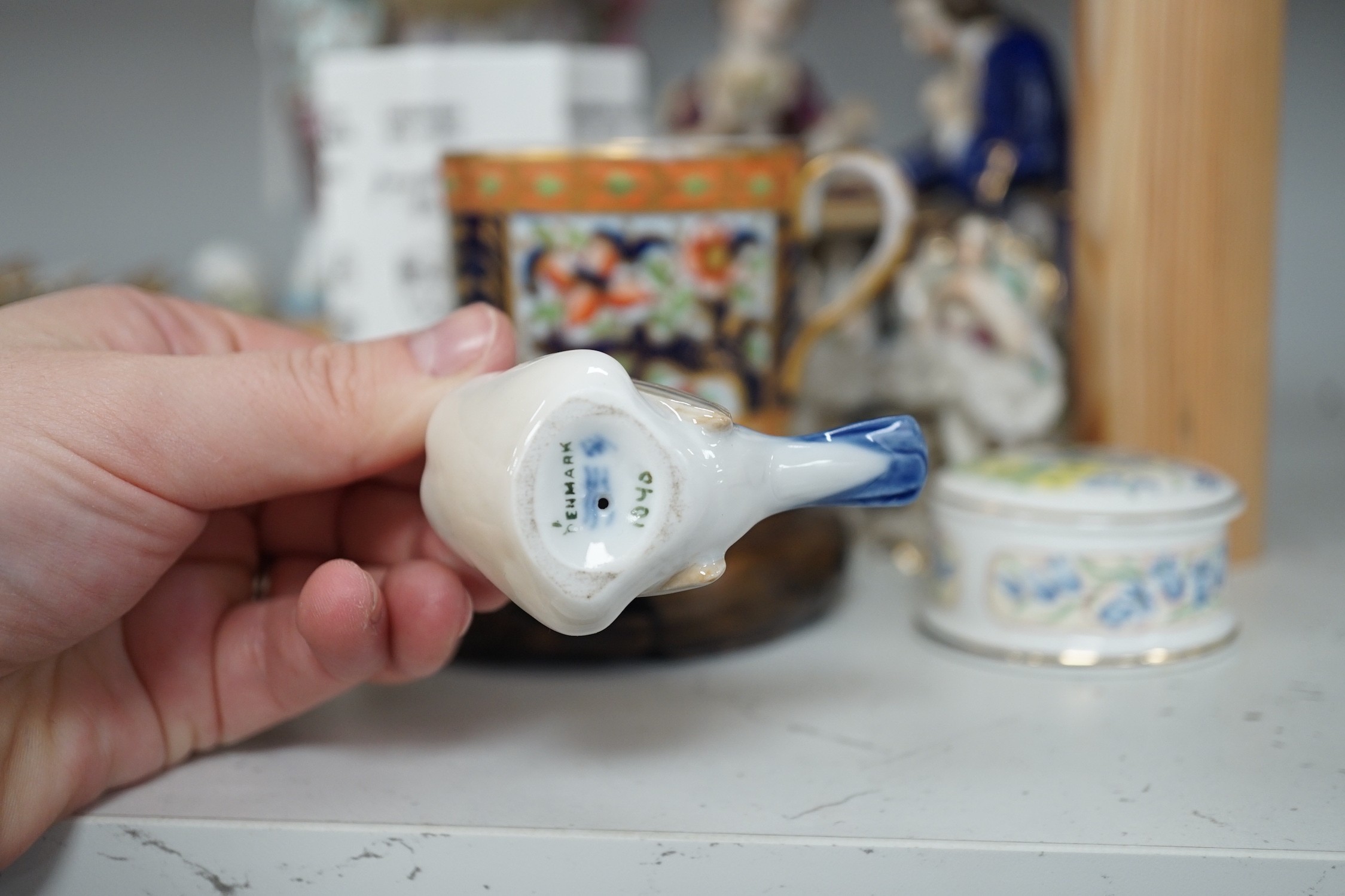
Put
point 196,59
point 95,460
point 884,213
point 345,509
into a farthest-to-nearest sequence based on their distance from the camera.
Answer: point 196,59 < point 884,213 < point 345,509 < point 95,460

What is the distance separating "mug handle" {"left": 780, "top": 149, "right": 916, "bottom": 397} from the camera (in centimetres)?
60

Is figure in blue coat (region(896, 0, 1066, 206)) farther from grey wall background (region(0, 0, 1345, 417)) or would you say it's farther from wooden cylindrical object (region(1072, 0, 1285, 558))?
grey wall background (region(0, 0, 1345, 417))

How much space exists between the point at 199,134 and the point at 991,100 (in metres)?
0.78

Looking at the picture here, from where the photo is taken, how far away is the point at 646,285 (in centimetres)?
56

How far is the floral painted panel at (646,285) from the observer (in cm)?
55

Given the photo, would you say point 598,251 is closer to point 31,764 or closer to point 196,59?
point 31,764

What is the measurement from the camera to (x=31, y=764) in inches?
15.8

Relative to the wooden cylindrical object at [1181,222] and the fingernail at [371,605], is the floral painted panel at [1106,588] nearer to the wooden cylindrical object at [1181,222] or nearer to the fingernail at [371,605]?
the wooden cylindrical object at [1181,222]

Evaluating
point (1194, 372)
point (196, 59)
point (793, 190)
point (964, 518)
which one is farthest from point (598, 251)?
point (196, 59)

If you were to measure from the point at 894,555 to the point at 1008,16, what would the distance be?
0.37 metres

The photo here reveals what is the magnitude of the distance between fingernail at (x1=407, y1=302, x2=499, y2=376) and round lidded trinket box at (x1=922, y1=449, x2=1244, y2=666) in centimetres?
23

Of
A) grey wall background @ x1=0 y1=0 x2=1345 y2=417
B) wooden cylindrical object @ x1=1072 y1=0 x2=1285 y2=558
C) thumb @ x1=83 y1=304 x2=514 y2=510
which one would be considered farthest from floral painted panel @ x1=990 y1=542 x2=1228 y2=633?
grey wall background @ x1=0 y1=0 x2=1345 y2=417

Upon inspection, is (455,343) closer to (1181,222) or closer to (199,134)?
(1181,222)

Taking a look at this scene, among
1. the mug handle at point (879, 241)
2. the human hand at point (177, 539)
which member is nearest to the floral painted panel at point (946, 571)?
the mug handle at point (879, 241)
